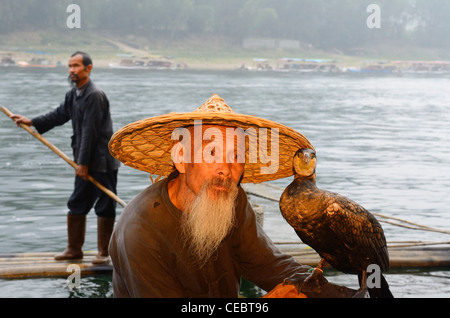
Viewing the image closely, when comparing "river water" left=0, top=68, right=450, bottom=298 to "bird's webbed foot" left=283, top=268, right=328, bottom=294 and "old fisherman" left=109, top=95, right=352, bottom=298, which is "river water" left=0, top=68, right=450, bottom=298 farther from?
"bird's webbed foot" left=283, top=268, right=328, bottom=294

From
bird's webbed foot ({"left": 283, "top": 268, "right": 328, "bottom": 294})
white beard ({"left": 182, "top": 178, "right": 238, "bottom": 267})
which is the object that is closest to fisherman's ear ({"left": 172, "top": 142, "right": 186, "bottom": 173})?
white beard ({"left": 182, "top": 178, "right": 238, "bottom": 267})

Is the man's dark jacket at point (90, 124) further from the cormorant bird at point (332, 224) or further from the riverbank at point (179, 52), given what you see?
the riverbank at point (179, 52)

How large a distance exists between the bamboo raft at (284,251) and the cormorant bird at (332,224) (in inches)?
87.1

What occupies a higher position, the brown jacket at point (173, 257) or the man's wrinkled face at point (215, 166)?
the man's wrinkled face at point (215, 166)

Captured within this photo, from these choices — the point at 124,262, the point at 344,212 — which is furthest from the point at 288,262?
the point at 124,262

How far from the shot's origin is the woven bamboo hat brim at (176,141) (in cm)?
213

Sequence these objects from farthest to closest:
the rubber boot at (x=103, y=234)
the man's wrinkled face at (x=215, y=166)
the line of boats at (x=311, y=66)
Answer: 1. the line of boats at (x=311, y=66)
2. the rubber boot at (x=103, y=234)
3. the man's wrinkled face at (x=215, y=166)

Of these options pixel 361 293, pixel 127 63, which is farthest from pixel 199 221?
pixel 127 63

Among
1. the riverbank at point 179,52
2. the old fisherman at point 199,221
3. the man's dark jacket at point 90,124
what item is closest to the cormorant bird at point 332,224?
the old fisherman at point 199,221

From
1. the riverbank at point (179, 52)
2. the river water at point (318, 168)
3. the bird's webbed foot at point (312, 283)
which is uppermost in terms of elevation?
the riverbank at point (179, 52)

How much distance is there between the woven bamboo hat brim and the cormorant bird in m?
0.18

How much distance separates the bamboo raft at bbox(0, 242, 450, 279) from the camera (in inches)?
180

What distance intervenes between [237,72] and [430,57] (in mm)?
26580

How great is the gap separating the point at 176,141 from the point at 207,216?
34 centimetres
